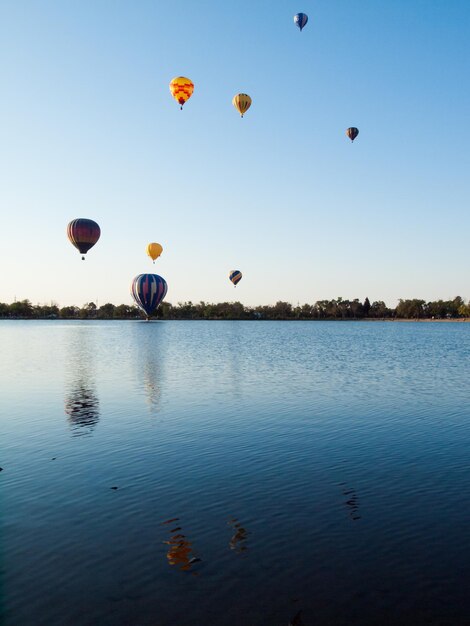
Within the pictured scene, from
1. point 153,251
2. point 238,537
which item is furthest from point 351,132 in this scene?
point 238,537

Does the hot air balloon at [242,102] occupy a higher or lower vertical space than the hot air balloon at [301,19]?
lower

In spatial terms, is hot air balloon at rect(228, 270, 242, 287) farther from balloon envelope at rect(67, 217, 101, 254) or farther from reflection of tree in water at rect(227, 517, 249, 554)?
reflection of tree in water at rect(227, 517, 249, 554)

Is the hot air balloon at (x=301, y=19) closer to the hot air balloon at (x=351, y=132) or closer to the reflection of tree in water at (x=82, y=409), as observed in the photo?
the hot air balloon at (x=351, y=132)

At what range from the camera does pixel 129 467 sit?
1609 cm

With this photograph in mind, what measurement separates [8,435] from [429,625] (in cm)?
1710

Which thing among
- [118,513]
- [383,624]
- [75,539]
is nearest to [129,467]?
[118,513]

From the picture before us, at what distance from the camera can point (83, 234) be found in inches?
3455

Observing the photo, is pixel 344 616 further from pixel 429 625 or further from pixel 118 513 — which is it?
pixel 118 513

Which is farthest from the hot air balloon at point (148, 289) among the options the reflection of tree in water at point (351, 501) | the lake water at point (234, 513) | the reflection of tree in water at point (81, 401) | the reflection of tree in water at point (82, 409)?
the reflection of tree in water at point (351, 501)

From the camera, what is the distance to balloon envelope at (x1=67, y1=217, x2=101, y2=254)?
3447 inches

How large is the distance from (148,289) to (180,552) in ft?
402

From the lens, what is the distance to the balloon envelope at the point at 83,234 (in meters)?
87.6

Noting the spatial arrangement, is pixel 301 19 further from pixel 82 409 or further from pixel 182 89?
pixel 82 409

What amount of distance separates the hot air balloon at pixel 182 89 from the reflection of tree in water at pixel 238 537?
6452 centimetres
